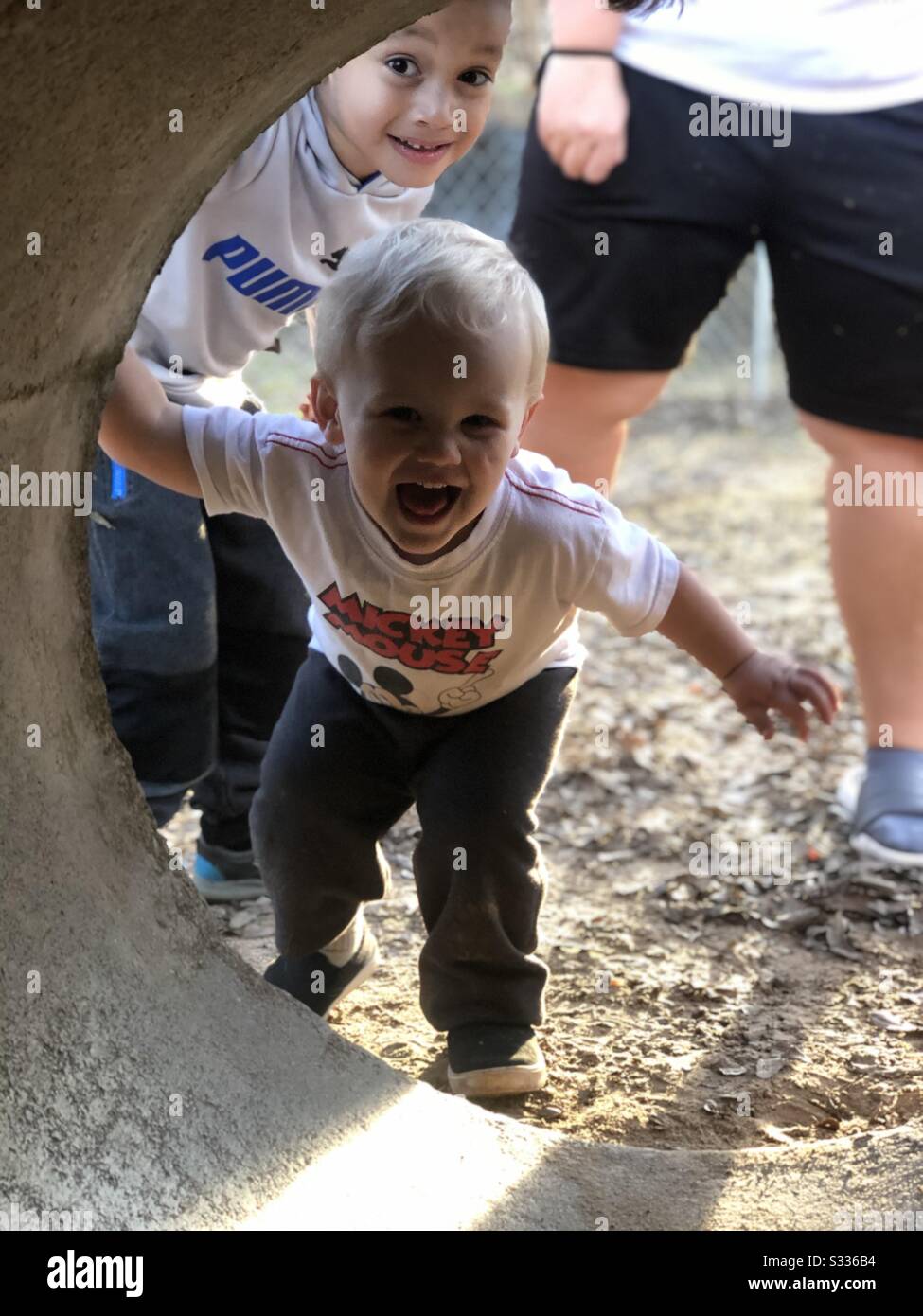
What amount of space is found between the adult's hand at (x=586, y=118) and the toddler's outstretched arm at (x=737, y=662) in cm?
122

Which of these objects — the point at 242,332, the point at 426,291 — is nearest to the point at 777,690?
the point at 426,291

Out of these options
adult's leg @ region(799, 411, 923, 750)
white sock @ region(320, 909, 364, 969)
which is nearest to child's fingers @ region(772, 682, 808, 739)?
white sock @ region(320, 909, 364, 969)

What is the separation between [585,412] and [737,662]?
1082 millimetres

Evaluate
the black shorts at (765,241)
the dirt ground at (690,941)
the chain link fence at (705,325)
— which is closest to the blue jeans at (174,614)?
the dirt ground at (690,941)

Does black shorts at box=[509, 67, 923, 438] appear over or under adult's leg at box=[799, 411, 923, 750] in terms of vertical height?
over

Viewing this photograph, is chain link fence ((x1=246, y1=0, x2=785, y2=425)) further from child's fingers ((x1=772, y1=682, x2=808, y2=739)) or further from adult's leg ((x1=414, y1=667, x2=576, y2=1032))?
child's fingers ((x1=772, y1=682, x2=808, y2=739))

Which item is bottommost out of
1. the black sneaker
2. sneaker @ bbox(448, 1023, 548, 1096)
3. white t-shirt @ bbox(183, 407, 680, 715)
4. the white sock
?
sneaker @ bbox(448, 1023, 548, 1096)

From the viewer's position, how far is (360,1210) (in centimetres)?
175

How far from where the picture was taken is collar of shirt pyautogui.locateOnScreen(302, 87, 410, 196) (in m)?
2.43

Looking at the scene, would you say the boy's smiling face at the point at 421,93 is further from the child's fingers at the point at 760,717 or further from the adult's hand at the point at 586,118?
the child's fingers at the point at 760,717

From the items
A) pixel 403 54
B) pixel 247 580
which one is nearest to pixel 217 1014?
pixel 247 580

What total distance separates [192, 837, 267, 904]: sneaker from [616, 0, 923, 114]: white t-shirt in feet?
5.71

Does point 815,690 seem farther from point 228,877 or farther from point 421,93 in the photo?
point 228,877
